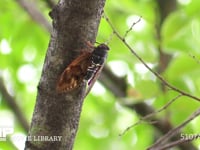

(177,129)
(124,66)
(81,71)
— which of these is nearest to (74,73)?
(81,71)

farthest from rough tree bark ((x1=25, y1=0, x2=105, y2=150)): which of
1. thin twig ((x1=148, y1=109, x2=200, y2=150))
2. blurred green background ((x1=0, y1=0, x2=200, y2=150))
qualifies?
blurred green background ((x1=0, y1=0, x2=200, y2=150))

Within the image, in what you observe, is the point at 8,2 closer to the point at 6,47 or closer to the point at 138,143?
the point at 6,47

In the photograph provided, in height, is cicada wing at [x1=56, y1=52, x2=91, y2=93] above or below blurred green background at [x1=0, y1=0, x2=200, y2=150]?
below

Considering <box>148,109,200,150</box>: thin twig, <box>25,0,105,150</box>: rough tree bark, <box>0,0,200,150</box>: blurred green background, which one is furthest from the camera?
<box>0,0,200,150</box>: blurred green background

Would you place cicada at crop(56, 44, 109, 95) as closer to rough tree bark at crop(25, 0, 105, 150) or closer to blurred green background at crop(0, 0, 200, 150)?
rough tree bark at crop(25, 0, 105, 150)

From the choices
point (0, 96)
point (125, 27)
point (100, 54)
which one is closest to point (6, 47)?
point (0, 96)

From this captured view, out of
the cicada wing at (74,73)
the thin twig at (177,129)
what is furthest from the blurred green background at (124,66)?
the cicada wing at (74,73)

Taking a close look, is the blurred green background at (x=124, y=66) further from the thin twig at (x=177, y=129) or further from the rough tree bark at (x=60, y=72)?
the rough tree bark at (x=60, y=72)
